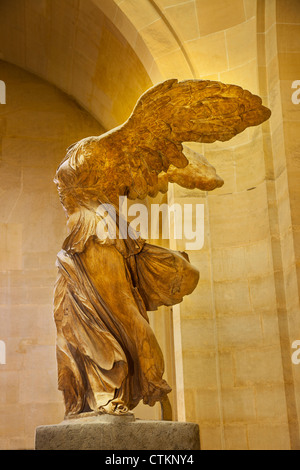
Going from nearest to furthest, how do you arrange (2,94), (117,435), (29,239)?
(117,435) → (29,239) → (2,94)

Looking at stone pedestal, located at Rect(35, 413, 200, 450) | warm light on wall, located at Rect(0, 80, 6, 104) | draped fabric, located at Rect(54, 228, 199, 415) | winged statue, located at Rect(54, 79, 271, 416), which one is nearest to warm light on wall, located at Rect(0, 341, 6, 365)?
warm light on wall, located at Rect(0, 80, 6, 104)

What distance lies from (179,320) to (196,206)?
104cm

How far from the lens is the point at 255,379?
225 inches

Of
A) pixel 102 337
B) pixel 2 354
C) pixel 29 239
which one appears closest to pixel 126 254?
pixel 102 337

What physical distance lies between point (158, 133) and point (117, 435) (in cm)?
201

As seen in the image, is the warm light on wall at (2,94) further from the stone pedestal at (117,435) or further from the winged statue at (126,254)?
the stone pedestal at (117,435)

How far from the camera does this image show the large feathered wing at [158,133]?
447 cm

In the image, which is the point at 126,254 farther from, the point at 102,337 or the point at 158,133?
the point at 158,133

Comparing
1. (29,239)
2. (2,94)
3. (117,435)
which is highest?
(2,94)

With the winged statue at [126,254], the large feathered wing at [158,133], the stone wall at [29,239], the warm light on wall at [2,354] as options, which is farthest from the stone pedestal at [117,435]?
the warm light on wall at [2,354]

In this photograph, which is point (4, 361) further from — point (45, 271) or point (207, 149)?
point (207, 149)

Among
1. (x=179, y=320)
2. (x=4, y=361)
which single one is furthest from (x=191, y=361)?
(x=4, y=361)

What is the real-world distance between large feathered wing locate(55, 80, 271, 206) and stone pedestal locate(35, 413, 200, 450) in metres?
1.50

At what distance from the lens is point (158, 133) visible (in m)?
4.65
